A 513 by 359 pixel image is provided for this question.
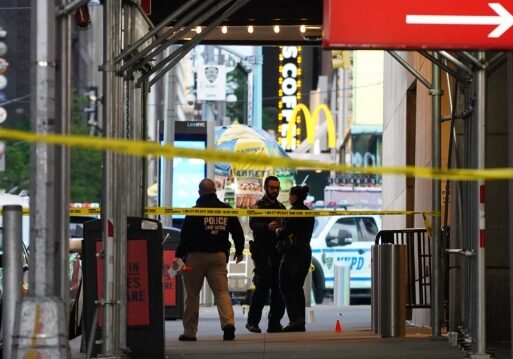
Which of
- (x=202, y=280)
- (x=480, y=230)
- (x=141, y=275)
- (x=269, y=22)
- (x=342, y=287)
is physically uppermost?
(x=269, y=22)

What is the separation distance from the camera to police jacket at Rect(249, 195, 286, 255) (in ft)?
54.6

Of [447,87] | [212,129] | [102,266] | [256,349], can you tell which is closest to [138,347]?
[102,266]

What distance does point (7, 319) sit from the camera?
8.68m

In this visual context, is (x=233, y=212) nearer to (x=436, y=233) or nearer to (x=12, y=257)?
(x=436, y=233)

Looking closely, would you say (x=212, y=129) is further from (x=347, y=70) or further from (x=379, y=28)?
(x=347, y=70)

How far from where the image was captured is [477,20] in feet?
32.5

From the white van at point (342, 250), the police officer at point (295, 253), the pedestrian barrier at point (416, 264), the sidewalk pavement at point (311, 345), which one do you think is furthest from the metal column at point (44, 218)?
the white van at point (342, 250)

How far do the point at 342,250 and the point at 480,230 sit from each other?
676 inches

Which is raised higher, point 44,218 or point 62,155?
point 62,155

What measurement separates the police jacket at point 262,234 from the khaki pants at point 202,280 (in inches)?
68.5

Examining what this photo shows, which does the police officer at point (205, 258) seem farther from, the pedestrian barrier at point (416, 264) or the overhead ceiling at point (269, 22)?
the pedestrian barrier at point (416, 264)

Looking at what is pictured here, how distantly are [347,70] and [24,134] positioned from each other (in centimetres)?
5602

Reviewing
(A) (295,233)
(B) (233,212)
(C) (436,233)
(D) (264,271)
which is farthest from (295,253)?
(C) (436,233)

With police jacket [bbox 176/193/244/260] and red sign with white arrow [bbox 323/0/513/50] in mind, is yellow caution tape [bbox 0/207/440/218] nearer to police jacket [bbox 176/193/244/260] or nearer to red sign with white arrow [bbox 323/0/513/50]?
police jacket [bbox 176/193/244/260]
